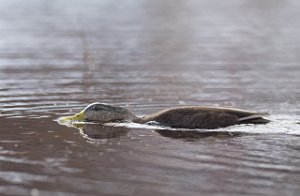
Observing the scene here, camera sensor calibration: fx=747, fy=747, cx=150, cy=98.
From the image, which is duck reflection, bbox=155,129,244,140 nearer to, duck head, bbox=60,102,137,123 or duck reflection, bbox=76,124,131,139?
duck reflection, bbox=76,124,131,139

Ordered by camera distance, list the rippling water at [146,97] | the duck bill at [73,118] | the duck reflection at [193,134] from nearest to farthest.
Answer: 1. the rippling water at [146,97]
2. the duck reflection at [193,134]
3. the duck bill at [73,118]

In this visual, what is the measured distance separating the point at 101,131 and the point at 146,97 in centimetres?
302

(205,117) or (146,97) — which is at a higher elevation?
(146,97)

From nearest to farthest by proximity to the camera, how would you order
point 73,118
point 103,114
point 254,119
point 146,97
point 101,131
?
1. point 254,119
2. point 101,131
3. point 73,118
4. point 103,114
5. point 146,97

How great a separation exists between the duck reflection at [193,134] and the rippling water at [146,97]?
0.11ft

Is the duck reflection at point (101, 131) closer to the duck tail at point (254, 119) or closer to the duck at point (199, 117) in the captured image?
the duck at point (199, 117)

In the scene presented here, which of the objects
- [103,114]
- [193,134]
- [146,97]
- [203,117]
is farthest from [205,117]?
[146,97]

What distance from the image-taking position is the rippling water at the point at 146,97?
9359 mm

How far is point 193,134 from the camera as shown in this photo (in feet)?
39.5

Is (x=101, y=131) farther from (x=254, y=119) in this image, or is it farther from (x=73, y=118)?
(x=254, y=119)

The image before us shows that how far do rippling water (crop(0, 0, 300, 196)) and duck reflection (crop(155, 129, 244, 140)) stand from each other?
33 mm

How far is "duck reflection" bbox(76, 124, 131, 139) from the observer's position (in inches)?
477

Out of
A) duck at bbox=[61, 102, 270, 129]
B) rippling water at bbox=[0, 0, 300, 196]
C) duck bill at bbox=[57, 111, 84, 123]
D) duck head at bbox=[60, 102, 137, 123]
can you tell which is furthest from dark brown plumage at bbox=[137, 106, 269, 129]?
duck bill at bbox=[57, 111, 84, 123]

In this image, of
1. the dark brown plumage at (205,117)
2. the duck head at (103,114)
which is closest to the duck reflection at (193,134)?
the dark brown plumage at (205,117)
